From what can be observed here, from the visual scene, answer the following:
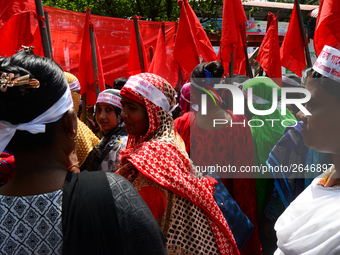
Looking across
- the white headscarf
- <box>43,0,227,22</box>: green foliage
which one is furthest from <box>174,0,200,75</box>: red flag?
<box>43,0,227,22</box>: green foliage

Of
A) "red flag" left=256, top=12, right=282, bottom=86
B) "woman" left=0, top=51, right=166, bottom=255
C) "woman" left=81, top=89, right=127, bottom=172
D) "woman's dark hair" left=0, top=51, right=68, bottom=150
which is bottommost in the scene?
"woman" left=81, top=89, right=127, bottom=172

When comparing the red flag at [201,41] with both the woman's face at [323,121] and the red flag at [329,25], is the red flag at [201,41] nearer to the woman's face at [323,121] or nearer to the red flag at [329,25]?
the red flag at [329,25]

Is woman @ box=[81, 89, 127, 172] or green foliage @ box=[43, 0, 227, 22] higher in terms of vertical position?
green foliage @ box=[43, 0, 227, 22]

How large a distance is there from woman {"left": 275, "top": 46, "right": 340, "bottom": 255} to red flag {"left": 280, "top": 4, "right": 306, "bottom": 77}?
3.45 metres

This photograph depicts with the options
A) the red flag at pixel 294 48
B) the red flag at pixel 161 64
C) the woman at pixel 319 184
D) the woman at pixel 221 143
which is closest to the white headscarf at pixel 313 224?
the woman at pixel 319 184

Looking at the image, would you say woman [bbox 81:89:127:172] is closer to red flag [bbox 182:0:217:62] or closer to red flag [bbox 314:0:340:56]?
red flag [bbox 182:0:217:62]

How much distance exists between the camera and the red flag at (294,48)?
452cm

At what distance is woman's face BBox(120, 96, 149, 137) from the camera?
205cm

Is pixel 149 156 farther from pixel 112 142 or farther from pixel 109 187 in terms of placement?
pixel 112 142

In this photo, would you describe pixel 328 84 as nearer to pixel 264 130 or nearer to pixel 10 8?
pixel 264 130

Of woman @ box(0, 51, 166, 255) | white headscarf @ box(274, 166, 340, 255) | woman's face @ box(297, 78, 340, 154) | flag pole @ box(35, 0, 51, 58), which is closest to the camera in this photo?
woman @ box(0, 51, 166, 255)

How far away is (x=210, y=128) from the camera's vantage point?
286 cm

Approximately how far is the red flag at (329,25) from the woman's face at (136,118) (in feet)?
7.24

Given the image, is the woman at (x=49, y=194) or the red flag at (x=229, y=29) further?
the red flag at (x=229, y=29)
